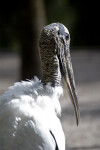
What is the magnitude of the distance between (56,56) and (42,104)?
637mm

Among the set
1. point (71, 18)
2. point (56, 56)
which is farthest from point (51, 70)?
point (71, 18)

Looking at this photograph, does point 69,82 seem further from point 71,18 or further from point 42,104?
point 71,18

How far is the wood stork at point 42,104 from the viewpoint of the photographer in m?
4.62

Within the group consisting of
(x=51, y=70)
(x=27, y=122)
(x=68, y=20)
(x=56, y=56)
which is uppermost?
(x=56, y=56)

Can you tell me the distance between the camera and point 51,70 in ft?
17.3

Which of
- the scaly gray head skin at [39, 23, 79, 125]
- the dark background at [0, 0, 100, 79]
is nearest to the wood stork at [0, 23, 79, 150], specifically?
the scaly gray head skin at [39, 23, 79, 125]

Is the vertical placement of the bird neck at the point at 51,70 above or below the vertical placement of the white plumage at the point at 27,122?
above

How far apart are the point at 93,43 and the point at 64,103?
442 inches

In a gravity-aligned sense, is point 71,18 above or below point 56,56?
below

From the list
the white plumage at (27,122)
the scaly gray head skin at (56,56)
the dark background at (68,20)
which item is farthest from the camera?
the dark background at (68,20)

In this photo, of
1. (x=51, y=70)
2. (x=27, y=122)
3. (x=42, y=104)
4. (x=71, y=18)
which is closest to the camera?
(x=27, y=122)

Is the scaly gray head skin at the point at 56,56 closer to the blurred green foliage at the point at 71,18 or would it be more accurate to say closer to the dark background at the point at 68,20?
the dark background at the point at 68,20

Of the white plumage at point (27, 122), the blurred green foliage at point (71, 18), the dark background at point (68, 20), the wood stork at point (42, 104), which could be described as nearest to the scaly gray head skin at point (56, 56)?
the wood stork at point (42, 104)

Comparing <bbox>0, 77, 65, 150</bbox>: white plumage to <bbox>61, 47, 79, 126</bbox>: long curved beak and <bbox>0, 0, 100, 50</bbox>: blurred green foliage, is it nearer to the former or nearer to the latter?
<bbox>61, 47, 79, 126</bbox>: long curved beak
